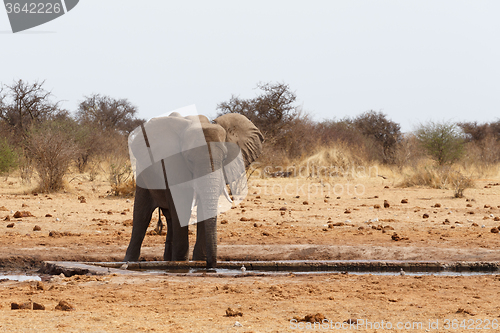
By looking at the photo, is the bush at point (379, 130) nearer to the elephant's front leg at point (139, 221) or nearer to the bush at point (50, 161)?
the bush at point (50, 161)

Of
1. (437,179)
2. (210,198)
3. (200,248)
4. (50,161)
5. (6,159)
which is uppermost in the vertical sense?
(6,159)

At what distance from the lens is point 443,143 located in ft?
80.4

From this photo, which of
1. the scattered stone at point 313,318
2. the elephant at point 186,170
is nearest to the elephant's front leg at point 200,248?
the elephant at point 186,170

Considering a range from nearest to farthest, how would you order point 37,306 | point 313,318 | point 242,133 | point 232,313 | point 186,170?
1. point 313,318
2. point 232,313
3. point 37,306
4. point 186,170
5. point 242,133

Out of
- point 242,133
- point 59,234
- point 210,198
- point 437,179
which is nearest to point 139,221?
point 210,198

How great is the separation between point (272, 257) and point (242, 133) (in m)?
1.76

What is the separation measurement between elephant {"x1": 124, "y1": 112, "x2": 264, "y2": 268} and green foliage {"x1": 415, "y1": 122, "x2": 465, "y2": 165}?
18322mm

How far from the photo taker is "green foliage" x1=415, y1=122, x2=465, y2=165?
24328mm

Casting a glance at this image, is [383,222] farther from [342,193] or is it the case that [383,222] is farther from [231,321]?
[231,321]

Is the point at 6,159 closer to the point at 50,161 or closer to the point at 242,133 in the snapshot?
the point at 50,161

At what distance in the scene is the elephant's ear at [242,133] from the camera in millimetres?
7516

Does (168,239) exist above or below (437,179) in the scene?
below

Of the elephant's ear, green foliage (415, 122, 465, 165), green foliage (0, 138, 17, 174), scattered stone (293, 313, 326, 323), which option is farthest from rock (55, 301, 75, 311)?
green foliage (415, 122, 465, 165)

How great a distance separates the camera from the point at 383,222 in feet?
37.9
